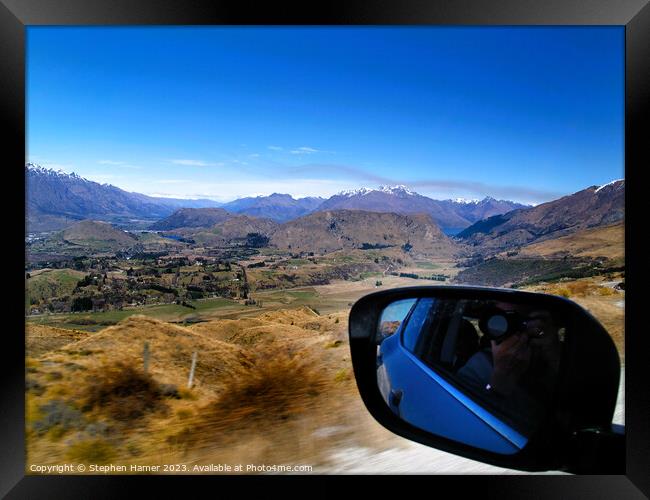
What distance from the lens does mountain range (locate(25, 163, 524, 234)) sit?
70688 millimetres

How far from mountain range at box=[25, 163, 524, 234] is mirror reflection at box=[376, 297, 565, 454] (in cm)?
6186

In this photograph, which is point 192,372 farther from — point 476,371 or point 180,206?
point 180,206

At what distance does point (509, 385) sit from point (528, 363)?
11 centimetres

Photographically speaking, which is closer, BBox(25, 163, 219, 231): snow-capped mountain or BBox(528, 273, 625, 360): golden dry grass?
BBox(528, 273, 625, 360): golden dry grass

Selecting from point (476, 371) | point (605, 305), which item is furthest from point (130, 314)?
point (476, 371)

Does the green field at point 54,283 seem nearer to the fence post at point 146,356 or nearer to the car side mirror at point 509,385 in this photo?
the fence post at point 146,356

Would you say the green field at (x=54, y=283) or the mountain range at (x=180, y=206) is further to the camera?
the mountain range at (x=180, y=206)

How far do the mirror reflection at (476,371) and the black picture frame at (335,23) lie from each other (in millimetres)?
1394

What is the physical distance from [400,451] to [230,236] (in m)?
61.7

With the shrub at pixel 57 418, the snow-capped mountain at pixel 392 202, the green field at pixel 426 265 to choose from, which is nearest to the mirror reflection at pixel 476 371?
the shrub at pixel 57 418

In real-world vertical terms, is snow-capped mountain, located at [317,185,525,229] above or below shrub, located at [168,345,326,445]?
above

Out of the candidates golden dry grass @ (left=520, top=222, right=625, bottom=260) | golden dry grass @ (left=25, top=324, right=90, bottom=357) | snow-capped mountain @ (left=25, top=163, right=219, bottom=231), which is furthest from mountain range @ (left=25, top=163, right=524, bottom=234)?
golden dry grass @ (left=25, top=324, right=90, bottom=357)

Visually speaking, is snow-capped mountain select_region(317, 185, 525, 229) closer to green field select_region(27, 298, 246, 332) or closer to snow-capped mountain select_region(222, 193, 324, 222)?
snow-capped mountain select_region(222, 193, 324, 222)

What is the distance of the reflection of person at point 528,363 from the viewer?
1.22m
